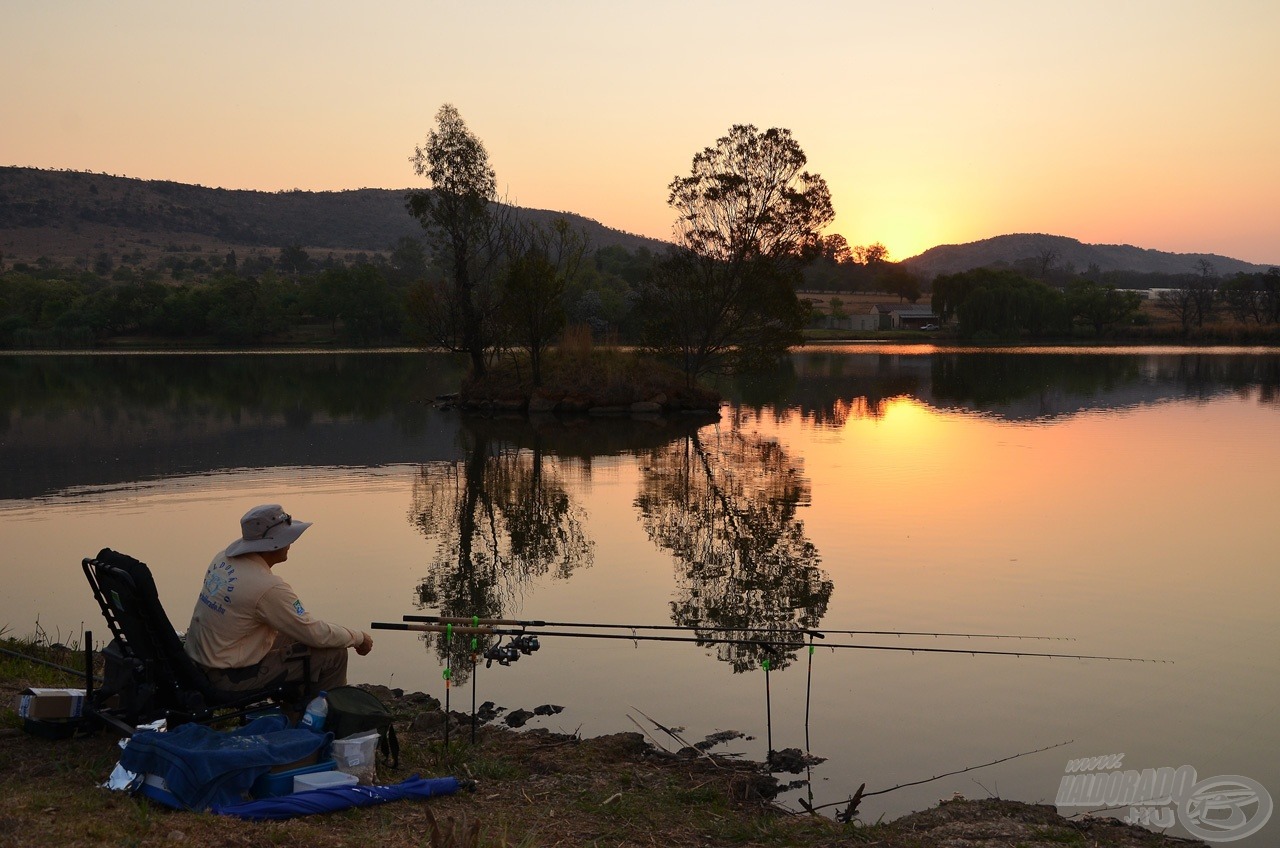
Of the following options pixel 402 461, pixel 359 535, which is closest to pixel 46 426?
pixel 402 461

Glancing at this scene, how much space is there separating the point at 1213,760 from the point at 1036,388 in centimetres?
3338

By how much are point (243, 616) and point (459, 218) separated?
33584 mm

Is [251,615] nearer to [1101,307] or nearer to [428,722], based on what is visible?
[428,722]

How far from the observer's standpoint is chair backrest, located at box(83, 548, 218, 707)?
215 inches

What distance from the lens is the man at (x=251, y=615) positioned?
5750 millimetres

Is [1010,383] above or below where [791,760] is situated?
above

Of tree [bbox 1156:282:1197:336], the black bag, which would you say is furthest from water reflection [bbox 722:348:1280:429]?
tree [bbox 1156:282:1197:336]

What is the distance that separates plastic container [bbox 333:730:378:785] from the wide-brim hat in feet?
3.49

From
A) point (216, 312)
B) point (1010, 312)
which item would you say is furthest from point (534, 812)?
point (1010, 312)

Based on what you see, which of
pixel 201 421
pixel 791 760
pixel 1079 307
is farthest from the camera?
pixel 1079 307

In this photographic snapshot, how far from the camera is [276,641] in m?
6.11

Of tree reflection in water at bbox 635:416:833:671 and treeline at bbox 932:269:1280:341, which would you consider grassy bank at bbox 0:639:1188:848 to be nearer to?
tree reflection in water at bbox 635:416:833:671

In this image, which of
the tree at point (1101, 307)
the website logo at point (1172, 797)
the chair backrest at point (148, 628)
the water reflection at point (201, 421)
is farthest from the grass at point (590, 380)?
the tree at point (1101, 307)

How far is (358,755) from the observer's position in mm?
5465
